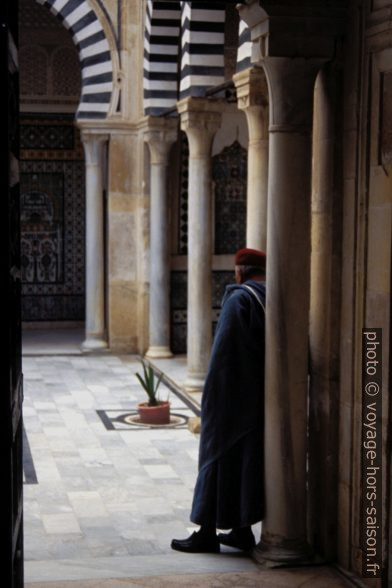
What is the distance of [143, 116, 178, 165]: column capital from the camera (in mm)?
12148

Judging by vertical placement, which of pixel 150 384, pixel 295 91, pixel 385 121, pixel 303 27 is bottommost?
pixel 150 384

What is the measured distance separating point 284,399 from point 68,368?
24.7ft

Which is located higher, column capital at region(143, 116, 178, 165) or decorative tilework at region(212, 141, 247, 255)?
column capital at region(143, 116, 178, 165)

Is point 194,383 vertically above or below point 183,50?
below

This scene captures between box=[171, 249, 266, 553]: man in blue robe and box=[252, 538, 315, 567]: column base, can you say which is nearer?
box=[252, 538, 315, 567]: column base

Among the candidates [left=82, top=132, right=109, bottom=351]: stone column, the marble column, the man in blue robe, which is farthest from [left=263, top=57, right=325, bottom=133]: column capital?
[left=82, top=132, right=109, bottom=351]: stone column

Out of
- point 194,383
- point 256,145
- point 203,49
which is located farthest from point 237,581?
point 203,49

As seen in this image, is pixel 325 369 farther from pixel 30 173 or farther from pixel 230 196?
pixel 30 173

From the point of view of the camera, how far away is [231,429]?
496 cm

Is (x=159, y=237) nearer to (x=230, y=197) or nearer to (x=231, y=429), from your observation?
(x=230, y=197)

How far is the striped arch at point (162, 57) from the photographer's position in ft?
39.1

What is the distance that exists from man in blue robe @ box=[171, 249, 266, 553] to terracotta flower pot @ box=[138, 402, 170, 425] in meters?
4.03

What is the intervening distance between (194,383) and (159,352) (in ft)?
6.64

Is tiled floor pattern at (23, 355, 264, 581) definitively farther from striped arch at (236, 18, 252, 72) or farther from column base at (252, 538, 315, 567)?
striped arch at (236, 18, 252, 72)
